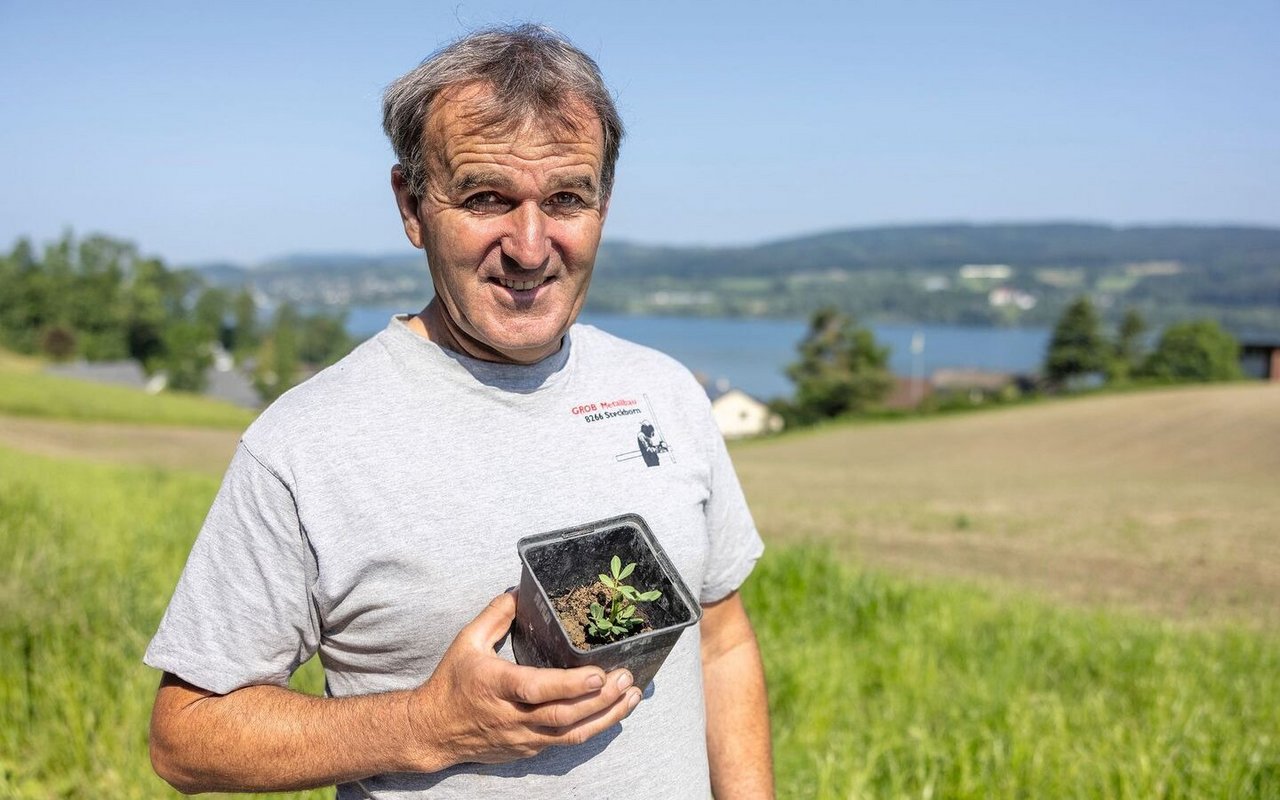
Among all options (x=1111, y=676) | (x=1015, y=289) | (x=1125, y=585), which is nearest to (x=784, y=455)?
(x=1125, y=585)

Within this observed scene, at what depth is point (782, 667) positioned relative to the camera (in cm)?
471

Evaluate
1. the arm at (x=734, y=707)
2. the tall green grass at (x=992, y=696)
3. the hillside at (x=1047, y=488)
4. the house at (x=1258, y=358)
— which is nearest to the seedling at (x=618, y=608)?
the arm at (x=734, y=707)

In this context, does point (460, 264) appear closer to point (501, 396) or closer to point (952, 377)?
point (501, 396)

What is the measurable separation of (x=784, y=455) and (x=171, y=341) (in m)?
64.5

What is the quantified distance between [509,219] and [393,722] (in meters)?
0.75

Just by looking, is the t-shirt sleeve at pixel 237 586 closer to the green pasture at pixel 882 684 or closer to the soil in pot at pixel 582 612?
the soil in pot at pixel 582 612

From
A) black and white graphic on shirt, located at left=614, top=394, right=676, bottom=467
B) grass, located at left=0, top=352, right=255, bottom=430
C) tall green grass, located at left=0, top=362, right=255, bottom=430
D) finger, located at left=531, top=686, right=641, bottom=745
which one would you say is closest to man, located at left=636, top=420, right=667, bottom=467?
black and white graphic on shirt, located at left=614, top=394, right=676, bottom=467

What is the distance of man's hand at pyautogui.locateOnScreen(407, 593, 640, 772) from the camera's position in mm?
1302

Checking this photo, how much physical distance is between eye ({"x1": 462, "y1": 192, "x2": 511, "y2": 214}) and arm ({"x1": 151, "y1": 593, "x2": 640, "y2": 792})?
594mm

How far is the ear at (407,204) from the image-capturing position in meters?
1.73

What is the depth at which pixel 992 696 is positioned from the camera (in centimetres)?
465

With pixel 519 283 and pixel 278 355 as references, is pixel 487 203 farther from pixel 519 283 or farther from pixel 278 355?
pixel 278 355

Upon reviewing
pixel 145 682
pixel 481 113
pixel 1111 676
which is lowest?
pixel 1111 676

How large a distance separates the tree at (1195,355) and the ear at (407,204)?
7012 centimetres
